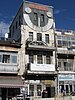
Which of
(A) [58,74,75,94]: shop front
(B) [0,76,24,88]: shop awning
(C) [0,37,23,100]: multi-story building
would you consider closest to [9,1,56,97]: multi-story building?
(A) [58,74,75,94]: shop front

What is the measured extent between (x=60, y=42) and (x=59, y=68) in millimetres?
4490

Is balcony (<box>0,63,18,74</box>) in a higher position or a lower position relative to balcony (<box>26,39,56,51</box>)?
lower

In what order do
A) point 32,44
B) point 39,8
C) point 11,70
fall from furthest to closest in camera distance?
point 39,8 < point 32,44 < point 11,70

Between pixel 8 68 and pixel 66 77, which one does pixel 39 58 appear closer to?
A: pixel 66 77

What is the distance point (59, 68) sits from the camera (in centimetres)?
3750

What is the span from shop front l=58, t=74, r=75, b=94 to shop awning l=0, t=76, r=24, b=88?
7471 millimetres

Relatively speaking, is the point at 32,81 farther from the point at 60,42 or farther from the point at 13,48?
the point at 60,42

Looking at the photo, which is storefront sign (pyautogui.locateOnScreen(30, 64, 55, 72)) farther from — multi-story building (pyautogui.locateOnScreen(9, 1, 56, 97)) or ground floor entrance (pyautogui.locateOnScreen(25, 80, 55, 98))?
ground floor entrance (pyautogui.locateOnScreen(25, 80, 55, 98))

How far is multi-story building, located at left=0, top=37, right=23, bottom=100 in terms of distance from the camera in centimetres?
3110

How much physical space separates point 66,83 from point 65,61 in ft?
12.1

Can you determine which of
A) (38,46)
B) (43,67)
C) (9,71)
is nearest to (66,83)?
(43,67)

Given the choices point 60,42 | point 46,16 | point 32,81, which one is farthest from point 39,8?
point 32,81

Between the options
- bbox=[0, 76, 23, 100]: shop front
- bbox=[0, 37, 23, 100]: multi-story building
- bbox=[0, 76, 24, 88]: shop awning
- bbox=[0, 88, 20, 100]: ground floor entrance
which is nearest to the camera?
bbox=[0, 76, 24, 88]: shop awning

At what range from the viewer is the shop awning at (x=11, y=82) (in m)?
30.2
